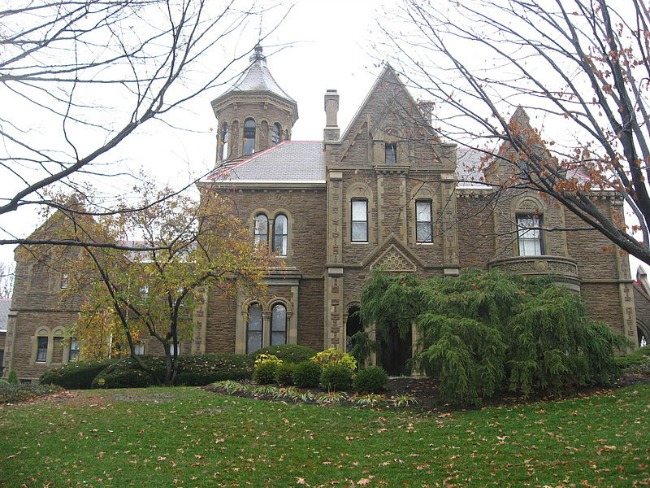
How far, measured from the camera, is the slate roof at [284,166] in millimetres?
27047

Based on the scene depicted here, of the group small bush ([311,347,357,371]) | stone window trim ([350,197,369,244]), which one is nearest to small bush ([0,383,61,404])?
small bush ([311,347,357,371])

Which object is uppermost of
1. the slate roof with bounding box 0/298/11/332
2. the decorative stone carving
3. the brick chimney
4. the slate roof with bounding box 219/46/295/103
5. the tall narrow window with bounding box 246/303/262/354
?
the slate roof with bounding box 219/46/295/103

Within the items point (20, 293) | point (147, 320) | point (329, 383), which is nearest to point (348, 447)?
point (329, 383)

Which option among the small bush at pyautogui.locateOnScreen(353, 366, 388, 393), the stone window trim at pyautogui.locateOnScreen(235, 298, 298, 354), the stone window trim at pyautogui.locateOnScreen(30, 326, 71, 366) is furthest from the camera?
the stone window trim at pyautogui.locateOnScreen(30, 326, 71, 366)

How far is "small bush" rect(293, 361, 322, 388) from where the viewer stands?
16531 millimetres

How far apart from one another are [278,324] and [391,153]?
8430 mm

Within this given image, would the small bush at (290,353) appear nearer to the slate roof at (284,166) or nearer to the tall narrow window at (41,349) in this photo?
the slate roof at (284,166)

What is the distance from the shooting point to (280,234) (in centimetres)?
2656

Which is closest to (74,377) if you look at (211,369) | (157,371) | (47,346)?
(157,371)

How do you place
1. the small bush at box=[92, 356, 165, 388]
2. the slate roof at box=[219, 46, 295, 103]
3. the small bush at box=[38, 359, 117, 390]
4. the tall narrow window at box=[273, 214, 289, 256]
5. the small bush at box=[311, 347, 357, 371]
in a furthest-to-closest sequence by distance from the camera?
the slate roof at box=[219, 46, 295, 103] < the tall narrow window at box=[273, 214, 289, 256] < the small bush at box=[38, 359, 117, 390] < the small bush at box=[92, 356, 165, 388] < the small bush at box=[311, 347, 357, 371]

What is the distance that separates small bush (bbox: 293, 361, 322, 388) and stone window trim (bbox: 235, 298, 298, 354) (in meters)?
8.08

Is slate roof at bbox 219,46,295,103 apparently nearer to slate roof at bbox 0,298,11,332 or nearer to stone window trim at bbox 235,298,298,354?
stone window trim at bbox 235,298,298,354


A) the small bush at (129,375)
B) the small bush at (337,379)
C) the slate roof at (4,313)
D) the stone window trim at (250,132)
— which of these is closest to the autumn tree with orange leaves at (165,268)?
the small bush at (129,375)

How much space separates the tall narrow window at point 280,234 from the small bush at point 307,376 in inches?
400
